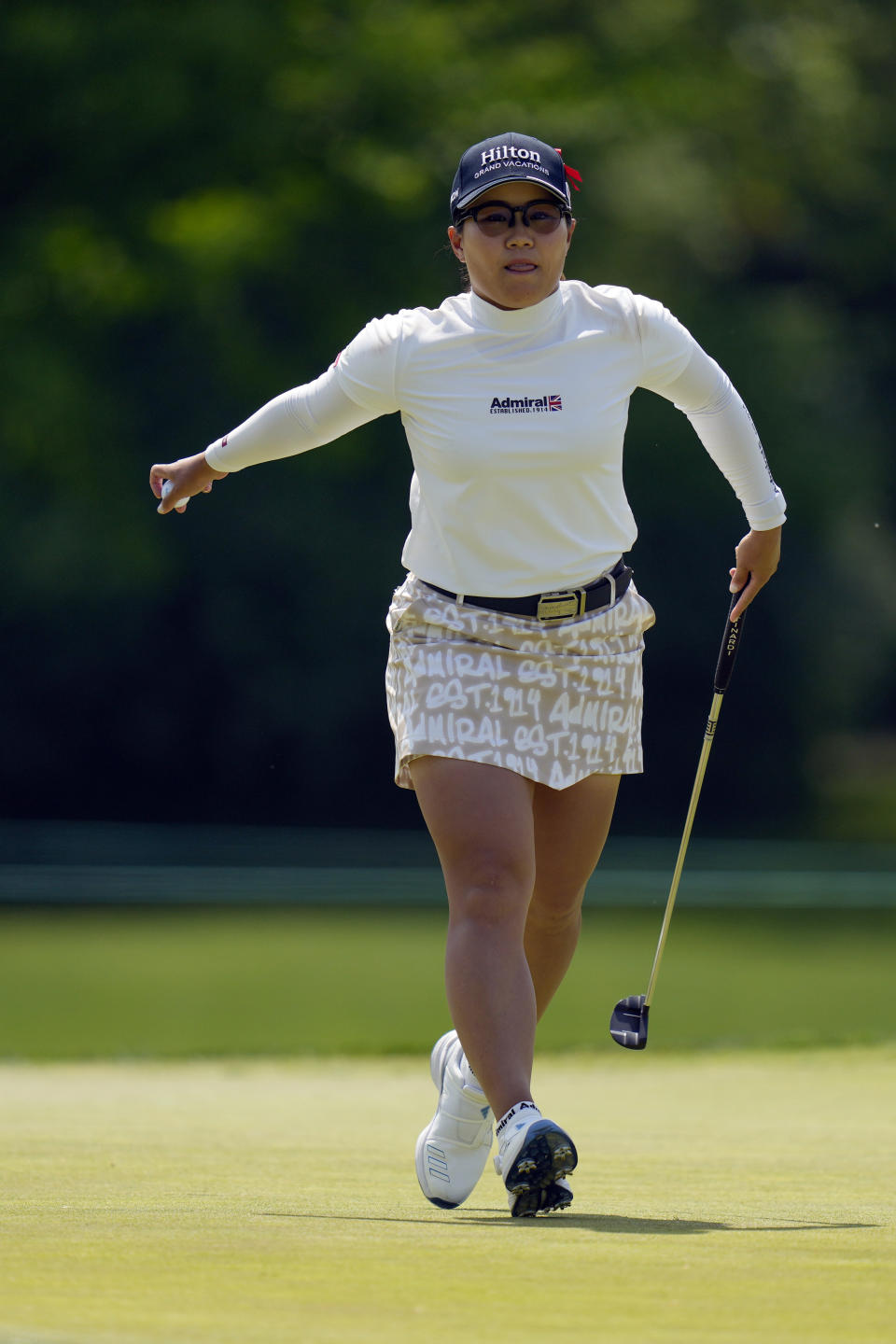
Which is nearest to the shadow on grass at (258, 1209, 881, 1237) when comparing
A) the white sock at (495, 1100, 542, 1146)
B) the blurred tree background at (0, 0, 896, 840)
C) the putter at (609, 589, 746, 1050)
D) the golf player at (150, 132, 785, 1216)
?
the white sock at (495, 1100, 542, 1146)

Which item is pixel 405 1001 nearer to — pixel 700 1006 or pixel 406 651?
pixel 700 1006

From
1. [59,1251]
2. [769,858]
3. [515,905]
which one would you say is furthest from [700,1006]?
[59,1251]

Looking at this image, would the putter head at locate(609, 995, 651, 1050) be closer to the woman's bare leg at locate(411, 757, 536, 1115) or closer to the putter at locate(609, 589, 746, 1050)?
the putter at locate(609, 589, 746, 1050)

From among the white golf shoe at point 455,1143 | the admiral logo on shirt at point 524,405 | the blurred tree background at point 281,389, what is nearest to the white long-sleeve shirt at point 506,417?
the admiral logo on shirt at point 524,405

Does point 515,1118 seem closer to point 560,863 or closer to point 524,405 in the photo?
point 560,863

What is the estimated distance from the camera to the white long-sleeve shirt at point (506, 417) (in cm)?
350

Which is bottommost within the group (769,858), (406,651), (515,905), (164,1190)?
(769,858)

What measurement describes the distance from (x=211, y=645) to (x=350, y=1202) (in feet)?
46.4

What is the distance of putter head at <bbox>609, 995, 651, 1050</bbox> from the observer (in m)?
3.94

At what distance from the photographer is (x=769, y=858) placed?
55.7ft

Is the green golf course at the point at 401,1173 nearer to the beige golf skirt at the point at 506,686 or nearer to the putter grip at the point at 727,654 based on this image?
the beige golf skirt at the point at 506,686

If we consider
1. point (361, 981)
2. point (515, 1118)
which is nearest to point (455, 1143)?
point (515, 1118)

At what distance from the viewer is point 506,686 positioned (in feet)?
11.5

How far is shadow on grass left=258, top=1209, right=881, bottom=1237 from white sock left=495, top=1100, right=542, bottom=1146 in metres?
0.13
